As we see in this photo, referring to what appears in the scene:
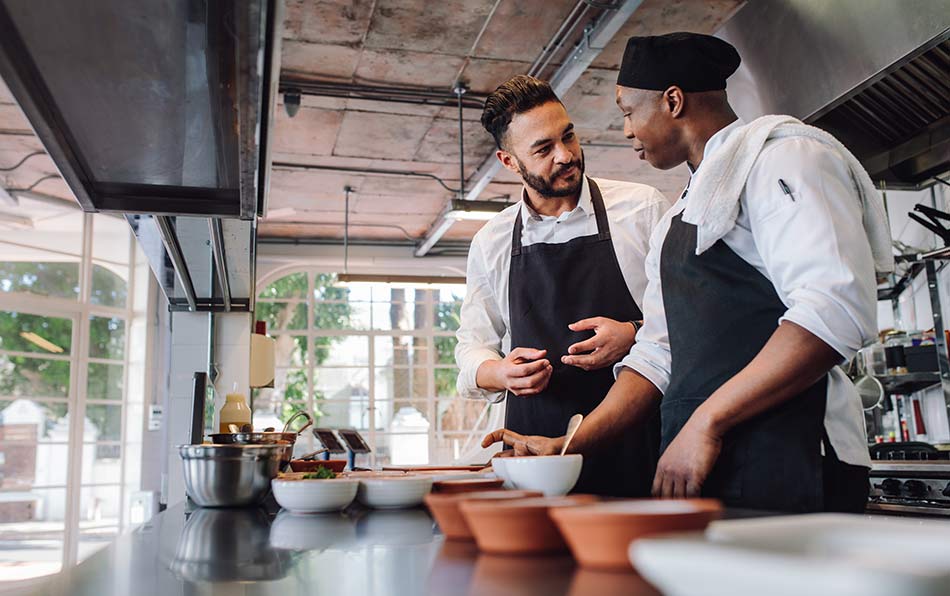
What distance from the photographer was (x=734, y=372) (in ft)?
4.39

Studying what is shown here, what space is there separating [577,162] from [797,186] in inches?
41.3

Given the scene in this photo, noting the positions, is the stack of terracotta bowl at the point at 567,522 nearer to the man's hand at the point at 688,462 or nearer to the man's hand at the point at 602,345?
the man's hand at the point at 688,462

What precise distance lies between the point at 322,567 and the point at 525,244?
5.14 ft

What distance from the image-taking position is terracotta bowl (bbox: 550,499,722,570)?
0.58 m

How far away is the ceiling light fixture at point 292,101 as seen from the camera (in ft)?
17.3

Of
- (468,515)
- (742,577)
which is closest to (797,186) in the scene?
(468,515)

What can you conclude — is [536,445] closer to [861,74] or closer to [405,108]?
[861,74]

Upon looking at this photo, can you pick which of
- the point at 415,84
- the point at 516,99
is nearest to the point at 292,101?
the point at 415,84

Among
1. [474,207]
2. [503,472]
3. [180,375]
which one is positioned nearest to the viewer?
[503,472]

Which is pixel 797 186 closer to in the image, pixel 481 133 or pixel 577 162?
pixel 577 162

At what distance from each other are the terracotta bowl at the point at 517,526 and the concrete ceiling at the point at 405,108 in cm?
389

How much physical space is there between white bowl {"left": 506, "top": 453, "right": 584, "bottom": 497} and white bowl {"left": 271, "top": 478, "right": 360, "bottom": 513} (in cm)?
37

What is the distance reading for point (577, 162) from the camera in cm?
224

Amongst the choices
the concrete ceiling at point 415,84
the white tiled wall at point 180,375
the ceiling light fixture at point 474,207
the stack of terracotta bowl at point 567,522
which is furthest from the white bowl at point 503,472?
the ceiling light fixture at point 474,207
